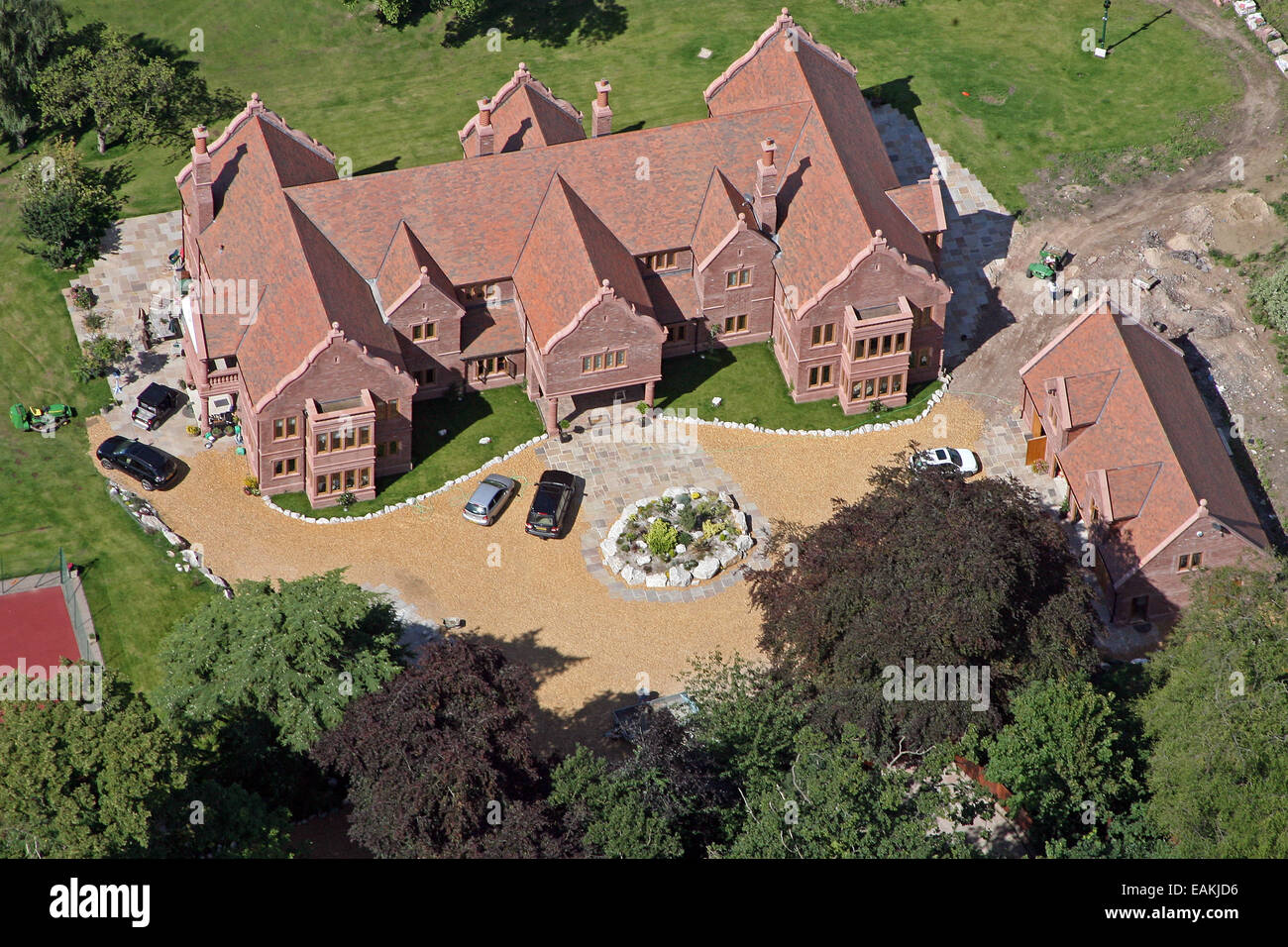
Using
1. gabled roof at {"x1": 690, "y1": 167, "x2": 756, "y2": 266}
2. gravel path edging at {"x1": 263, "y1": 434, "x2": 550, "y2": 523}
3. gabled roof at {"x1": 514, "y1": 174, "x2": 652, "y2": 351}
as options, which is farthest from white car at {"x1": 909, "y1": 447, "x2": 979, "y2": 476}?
gravel path edging at {"x1": 263, "y1": 434, "x2": 550, "y2": 523}

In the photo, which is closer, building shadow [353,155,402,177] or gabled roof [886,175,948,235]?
gabled roof [886,175,948,235]

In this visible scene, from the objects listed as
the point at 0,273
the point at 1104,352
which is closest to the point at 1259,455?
the point at 1104,352

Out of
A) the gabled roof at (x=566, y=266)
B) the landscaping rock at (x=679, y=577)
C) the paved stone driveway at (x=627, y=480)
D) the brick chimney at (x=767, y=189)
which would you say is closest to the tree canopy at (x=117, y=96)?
the gabled roof at (x=566, y=266)

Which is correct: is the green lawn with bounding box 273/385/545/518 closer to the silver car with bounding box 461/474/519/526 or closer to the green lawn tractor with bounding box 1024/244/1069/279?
the silver car with bounding box 461/474/519/526

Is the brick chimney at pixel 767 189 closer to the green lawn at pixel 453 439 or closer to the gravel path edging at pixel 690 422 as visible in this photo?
the gravel path edging at pixel 690 422

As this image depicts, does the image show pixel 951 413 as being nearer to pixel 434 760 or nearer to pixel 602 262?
pixel 602 262

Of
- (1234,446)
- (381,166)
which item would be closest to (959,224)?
(1234,446)

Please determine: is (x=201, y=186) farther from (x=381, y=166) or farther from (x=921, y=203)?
(x=921, y=203)
